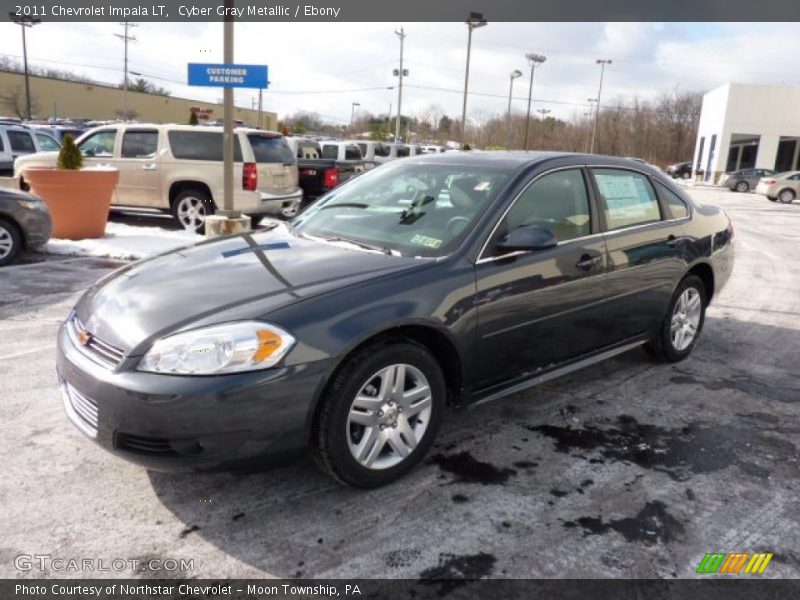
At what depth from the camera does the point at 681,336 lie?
16.7 feet

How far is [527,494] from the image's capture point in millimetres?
3115

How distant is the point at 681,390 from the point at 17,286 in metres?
6.60

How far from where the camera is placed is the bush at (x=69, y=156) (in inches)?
363

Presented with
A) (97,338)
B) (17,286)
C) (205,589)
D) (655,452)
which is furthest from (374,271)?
(17,286)

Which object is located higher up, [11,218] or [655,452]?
[11,218]

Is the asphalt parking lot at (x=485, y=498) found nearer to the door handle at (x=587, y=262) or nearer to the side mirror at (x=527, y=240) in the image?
the door handle at (x=587, y=262)

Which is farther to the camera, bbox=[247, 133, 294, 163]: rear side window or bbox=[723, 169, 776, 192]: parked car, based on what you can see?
bbox=[723, 169, 776, 192]: parked car

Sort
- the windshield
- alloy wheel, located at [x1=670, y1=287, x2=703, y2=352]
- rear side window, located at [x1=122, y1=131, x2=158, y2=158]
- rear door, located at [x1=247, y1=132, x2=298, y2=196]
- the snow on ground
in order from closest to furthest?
→ 1. the windshield
2. alloy wheel, located at [x1=670, y1=287, x2=703, y2=352]
3. the snow on ground
4. rear door, located at [x1=247, y1=132, x2=298, y2=196]
5. rear side window, located at [x1=122, y1=131, x2=158, y2=158]

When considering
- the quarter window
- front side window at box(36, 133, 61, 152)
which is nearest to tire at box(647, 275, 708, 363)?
the quarter window

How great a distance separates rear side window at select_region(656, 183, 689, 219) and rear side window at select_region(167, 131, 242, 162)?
25.8 feet

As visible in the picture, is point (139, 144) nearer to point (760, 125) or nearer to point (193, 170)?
point (193, 170)

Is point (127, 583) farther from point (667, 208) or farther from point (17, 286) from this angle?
point (17, 286)

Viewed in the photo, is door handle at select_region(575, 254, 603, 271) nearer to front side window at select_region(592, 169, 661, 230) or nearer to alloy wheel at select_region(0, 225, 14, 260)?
front side window at select_region(592, 169, 661, 230)

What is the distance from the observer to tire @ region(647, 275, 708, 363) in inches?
193
